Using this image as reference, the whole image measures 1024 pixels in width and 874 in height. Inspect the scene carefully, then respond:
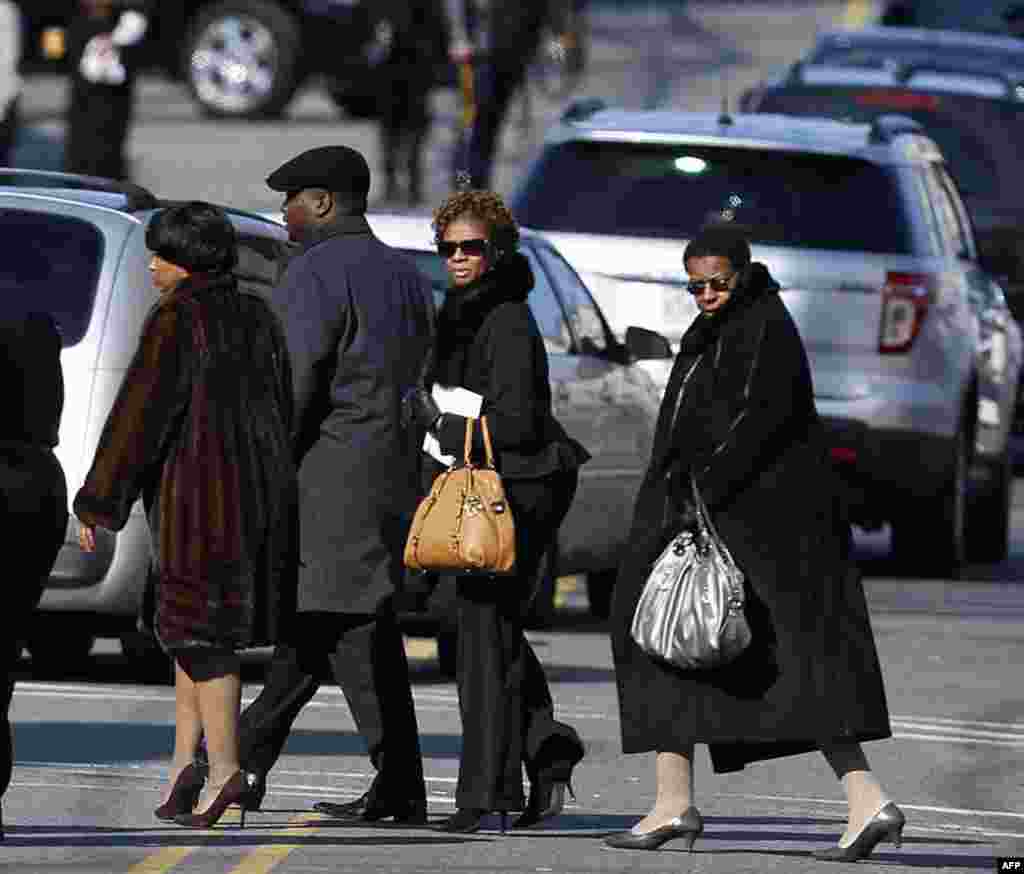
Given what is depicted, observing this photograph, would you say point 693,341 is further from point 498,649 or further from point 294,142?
point 294,142

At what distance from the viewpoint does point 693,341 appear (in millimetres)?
9633

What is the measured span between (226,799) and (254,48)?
24.5 meters

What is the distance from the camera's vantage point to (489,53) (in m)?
28.6

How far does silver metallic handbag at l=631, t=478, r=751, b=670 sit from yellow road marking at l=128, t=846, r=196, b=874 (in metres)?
1.20

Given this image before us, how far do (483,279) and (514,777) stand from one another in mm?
1235

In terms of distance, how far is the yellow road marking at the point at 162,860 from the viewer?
29.8 ft

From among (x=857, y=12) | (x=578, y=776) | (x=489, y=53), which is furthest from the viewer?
(x=857, y=12)

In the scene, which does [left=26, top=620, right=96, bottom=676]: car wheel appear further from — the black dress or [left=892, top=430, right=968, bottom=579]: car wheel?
[left=892, top=430, right=968, bottom=579]: car wheel

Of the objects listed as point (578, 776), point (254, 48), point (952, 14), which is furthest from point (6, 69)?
point (952, 14)

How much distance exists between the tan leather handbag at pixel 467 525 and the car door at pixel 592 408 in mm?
4362

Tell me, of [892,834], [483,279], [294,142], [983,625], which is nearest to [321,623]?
[483,279]

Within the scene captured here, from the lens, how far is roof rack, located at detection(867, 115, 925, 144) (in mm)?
16578

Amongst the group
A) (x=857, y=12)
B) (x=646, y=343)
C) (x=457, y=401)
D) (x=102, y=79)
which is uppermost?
(x=457, y=401)

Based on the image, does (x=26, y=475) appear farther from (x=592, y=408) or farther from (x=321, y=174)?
(x=592, y=408)
